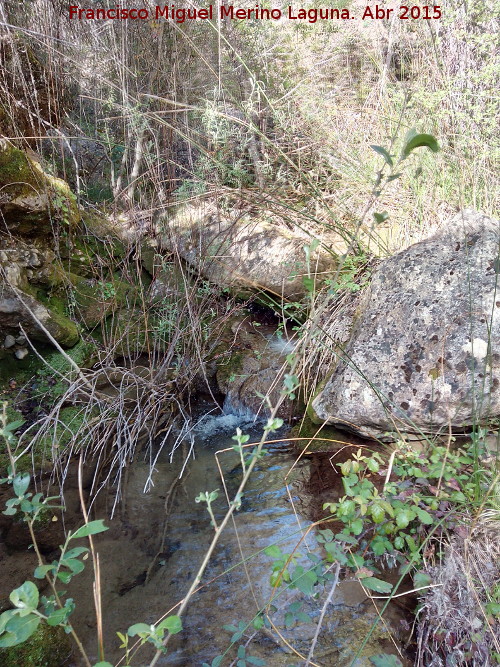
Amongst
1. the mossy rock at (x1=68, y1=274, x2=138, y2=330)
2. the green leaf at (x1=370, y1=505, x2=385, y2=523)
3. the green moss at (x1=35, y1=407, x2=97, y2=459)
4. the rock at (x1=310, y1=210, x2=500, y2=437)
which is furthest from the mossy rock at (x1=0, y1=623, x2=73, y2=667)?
the mossy rock at (x1=68, y1=274, x2=138, y2=330)

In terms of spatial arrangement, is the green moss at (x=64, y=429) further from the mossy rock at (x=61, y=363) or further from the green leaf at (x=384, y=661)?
the green leaf at (x=384, y=661)

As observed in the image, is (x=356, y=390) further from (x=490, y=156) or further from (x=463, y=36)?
(x=463, y=36)

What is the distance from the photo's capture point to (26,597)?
827 millimetres

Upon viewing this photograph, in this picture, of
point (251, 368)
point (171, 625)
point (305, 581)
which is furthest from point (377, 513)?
point (251, 368)

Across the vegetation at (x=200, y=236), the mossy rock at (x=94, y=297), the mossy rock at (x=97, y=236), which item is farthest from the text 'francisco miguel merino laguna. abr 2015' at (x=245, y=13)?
the mossy rock at (x=94, y=297)

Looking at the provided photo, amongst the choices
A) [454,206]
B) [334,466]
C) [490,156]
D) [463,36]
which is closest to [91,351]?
[334,466]

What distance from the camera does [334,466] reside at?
2.61 metres

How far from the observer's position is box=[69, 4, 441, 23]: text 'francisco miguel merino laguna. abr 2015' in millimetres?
3382

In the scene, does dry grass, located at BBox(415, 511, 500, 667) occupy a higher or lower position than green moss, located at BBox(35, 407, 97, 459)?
higher

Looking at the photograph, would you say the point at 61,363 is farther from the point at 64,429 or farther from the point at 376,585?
the point at 376,585

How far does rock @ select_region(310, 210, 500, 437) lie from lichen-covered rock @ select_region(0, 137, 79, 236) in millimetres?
2389

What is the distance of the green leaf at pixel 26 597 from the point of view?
815 millimetres

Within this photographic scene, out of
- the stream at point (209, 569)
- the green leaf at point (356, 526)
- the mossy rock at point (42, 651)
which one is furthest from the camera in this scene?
the stream at point (209, 569)

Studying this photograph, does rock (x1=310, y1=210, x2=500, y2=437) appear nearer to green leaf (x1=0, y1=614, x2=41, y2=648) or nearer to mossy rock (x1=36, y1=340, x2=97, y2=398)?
green leaf (x1=0, y1=614, x2=41, y2=648)
